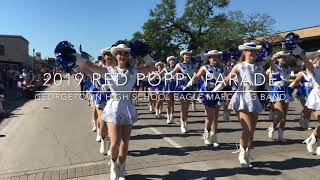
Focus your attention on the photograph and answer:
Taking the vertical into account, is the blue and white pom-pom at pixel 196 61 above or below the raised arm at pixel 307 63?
above

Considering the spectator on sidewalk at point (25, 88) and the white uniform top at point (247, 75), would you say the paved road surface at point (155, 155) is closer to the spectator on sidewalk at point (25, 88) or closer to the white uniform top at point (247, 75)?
the white uniform top at point (247, 75)

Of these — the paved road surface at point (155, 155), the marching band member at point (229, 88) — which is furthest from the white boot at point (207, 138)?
the marching band member at point (229, 88)

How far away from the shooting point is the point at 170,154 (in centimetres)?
845

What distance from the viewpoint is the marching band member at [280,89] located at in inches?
372

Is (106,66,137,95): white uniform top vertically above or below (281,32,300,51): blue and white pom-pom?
below

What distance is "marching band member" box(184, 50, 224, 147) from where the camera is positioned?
877 centimetres

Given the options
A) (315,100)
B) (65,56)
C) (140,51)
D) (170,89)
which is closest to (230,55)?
(170,89)

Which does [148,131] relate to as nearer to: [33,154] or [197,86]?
[197,86]

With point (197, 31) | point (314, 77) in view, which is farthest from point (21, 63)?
point (314, 77)

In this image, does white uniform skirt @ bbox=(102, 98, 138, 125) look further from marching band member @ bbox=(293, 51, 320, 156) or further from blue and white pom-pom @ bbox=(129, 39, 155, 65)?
marching band member @ bbox=(293, 51, 320, 156)

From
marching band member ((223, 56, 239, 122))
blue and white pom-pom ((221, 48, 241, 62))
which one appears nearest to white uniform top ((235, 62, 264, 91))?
marching band member ((223, 56, 239, 122))

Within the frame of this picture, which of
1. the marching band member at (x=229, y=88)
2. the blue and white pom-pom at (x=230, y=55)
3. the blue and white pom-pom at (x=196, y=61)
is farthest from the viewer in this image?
the blue and white pom-pom at (x=196, y=61)

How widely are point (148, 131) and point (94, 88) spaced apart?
9.51ft

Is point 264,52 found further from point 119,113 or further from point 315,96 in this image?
point 119,113
